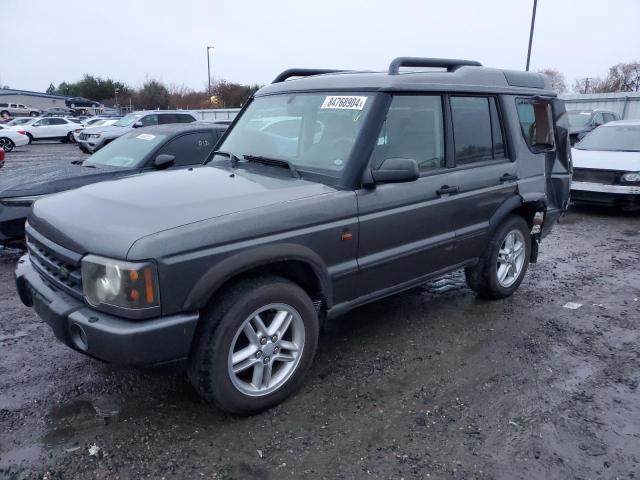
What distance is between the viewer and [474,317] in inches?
181

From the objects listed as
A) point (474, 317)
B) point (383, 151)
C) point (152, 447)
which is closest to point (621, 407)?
point (474, 317)

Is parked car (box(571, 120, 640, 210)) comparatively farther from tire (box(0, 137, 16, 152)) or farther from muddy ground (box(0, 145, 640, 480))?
tire (box(0, 137, 16, 152))

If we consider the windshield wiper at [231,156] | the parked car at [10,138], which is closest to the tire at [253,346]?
the windshield wiper at [231,156]

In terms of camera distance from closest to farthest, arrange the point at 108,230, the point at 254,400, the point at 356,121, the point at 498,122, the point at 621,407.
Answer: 1. the point at 108,230
2. the point at 254,400
3. the point at 621,407
4. the point at 356,121
5. the point at 498,122

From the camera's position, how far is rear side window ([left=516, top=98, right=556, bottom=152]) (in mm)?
4766

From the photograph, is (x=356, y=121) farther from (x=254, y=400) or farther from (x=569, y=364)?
(x=569, y=364)

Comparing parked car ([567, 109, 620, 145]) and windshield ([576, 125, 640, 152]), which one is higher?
parked car ([567, 109, 620, 145])

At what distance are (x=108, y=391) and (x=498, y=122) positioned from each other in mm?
3716

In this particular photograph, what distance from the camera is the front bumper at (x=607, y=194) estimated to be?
342 inches

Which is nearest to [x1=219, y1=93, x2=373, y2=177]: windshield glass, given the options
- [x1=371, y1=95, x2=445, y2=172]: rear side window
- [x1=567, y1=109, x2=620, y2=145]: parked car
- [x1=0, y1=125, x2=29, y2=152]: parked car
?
[x1=371, y1=95, x2=445, y2=172]: rear side window

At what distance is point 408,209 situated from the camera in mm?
3668

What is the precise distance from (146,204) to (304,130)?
1.37m

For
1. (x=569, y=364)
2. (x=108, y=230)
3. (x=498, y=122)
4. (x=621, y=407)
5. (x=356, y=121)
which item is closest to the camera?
(x=108, y=230)

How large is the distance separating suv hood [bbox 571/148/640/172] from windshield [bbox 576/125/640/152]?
0.99 ft
